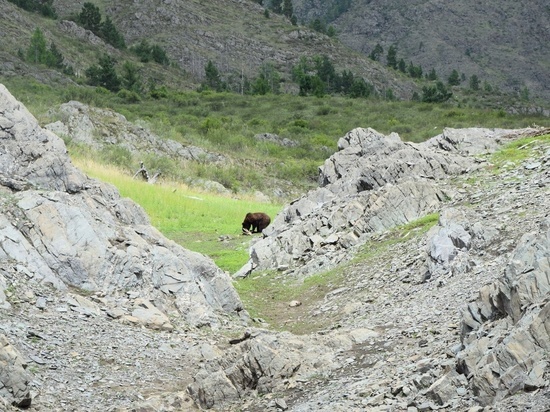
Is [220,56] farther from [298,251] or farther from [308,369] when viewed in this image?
[308,369]

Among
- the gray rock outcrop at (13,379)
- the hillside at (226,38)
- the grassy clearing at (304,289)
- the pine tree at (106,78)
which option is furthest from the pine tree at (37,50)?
the gray rock outcrop at (13,379)

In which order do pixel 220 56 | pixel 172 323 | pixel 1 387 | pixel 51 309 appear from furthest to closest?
pixel 220 56 → pixel 172 323 → pixel 51 309 → pixel 1 387

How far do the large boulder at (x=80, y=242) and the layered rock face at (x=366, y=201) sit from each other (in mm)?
4839

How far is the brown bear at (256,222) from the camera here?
2842 centimetres

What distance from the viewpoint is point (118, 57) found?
11781 centimetres

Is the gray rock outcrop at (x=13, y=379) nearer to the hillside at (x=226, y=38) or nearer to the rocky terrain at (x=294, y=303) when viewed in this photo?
the rocky terrain at (x=294, y=303)

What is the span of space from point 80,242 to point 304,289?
6.37 meters

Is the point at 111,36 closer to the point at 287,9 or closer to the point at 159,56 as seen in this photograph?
the point at 159,56

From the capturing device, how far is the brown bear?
1119 inches

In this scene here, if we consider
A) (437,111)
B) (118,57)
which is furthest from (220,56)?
(437,111)

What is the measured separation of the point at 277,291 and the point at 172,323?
5.38 meters

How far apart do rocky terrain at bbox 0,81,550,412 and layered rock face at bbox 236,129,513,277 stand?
0.21 feet

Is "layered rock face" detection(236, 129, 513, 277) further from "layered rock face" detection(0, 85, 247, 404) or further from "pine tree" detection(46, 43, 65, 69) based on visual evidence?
"pine tree" detection(46, 43, 65, 69)

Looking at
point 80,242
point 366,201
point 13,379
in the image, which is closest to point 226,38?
point 366,201
